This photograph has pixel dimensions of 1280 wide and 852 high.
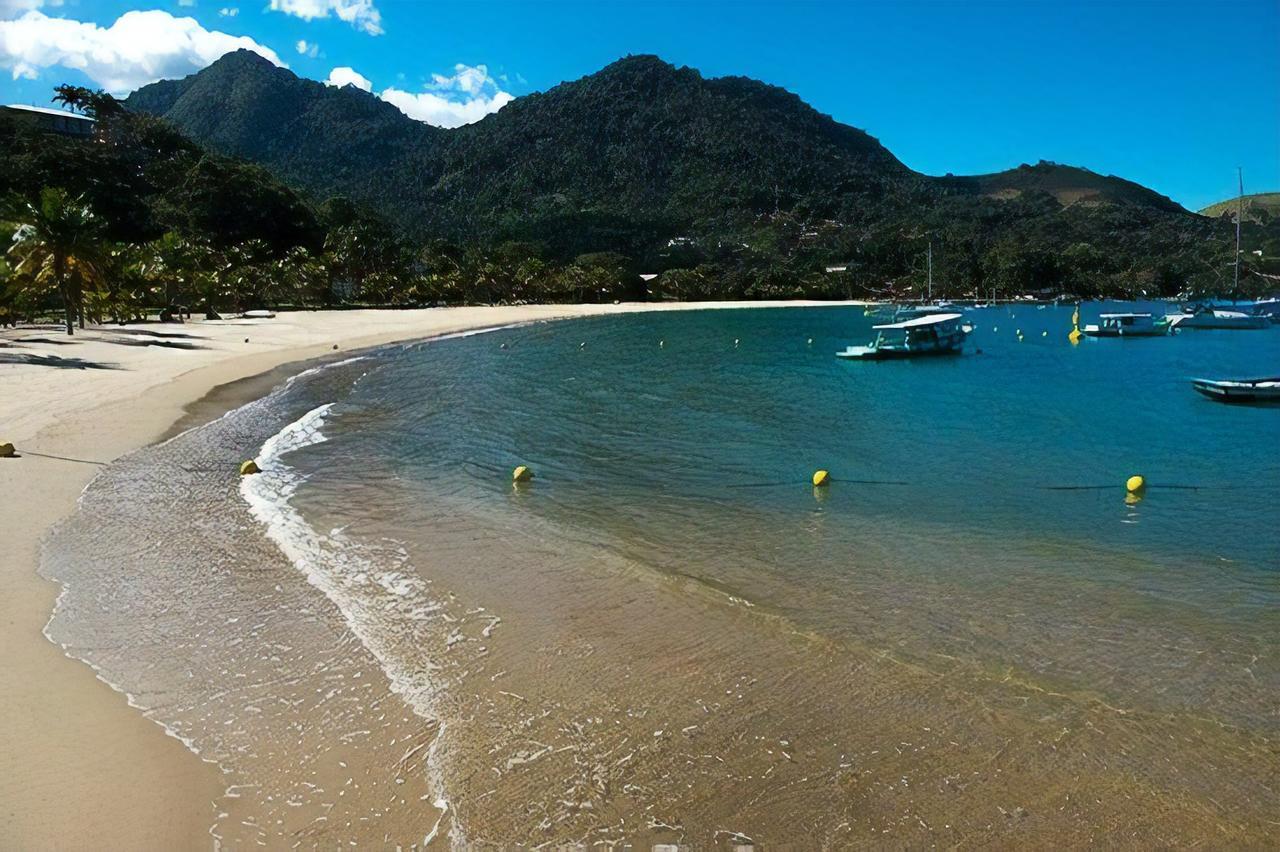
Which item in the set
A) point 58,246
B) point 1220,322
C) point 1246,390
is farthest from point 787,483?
point 1220,322

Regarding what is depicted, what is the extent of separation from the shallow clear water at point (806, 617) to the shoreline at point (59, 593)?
3.31ft

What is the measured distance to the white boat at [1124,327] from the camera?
68312 mm

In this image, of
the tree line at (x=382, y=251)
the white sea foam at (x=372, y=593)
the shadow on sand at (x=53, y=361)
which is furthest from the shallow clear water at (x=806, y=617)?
the tree line at (x=382, y=251)

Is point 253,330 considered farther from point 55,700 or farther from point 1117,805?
point 1117,805

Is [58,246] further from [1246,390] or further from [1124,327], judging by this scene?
[1124,327]

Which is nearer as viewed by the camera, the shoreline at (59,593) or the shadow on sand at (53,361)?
the shoreline at (59,593)

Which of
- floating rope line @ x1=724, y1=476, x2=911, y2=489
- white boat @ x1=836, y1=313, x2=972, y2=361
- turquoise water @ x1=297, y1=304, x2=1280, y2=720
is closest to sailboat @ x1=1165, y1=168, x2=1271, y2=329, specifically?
white boat @ x1=836, y1=313, x2=972, y2=361

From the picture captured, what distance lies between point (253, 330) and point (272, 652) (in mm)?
51258

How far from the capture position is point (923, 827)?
5.52 metres

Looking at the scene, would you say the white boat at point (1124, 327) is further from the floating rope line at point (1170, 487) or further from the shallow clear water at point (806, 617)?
the floating rope line at point (1170, 487)

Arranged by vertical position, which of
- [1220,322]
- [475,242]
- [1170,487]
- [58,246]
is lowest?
[1170,487]

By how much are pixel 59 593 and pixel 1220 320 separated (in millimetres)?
87093

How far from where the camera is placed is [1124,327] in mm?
68562

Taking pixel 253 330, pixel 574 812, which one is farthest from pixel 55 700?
pixel 253 330
